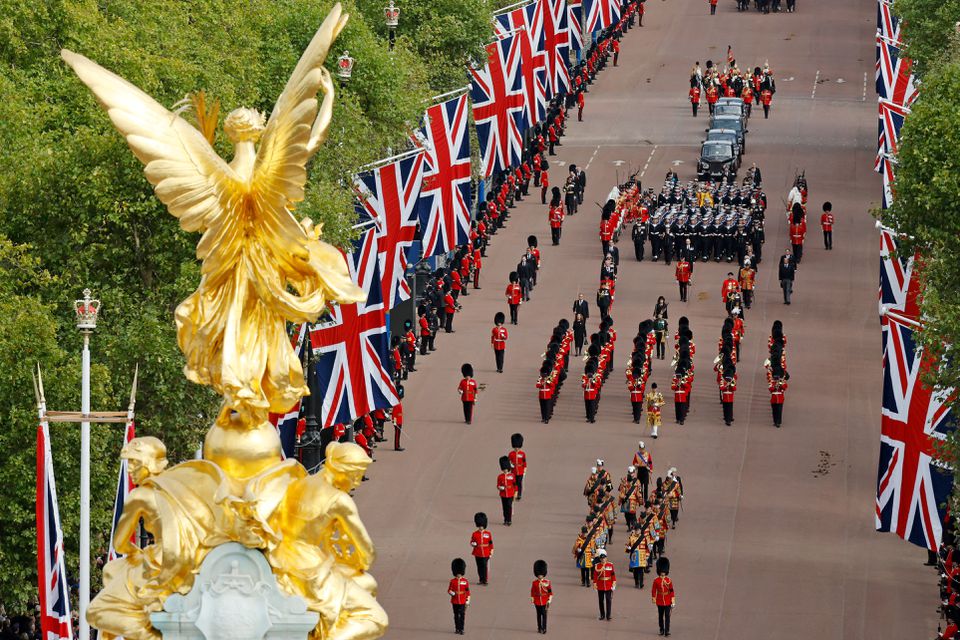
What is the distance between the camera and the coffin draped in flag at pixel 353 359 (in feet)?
167

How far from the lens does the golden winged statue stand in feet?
72.5


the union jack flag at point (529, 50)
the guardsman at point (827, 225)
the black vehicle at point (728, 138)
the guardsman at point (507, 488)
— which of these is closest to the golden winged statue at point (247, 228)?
the guardsman at point (507, 488)

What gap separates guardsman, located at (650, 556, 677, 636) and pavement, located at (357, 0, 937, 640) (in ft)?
1.61

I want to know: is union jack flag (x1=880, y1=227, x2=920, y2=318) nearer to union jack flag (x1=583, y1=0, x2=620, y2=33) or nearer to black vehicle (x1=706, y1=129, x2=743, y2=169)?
black vehicle (x1=706, y1=129, x2=743, y2=169)

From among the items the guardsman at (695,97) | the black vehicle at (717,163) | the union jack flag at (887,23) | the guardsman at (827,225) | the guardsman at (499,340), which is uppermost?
the union jack flag at (887,23)

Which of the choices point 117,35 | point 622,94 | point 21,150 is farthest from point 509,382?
point 622,94

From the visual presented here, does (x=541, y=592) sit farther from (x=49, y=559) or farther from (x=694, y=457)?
(x=49, y=559)

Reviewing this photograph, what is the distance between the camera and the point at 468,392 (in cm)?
6394

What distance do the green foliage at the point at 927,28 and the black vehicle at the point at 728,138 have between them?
1729 cm

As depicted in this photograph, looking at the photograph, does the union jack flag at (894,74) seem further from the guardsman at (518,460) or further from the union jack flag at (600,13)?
the union jack flag at (600,13)

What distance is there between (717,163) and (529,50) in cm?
1230

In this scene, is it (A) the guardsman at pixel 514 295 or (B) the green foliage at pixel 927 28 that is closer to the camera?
(A) the guardsman at pixel 514 295

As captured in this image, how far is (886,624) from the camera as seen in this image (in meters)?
50.5

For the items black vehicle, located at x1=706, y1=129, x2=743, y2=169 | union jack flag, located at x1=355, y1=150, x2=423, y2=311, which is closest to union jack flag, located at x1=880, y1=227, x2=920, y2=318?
union jack flag, located at x1=355, y1=150, x2=423, y2=311
